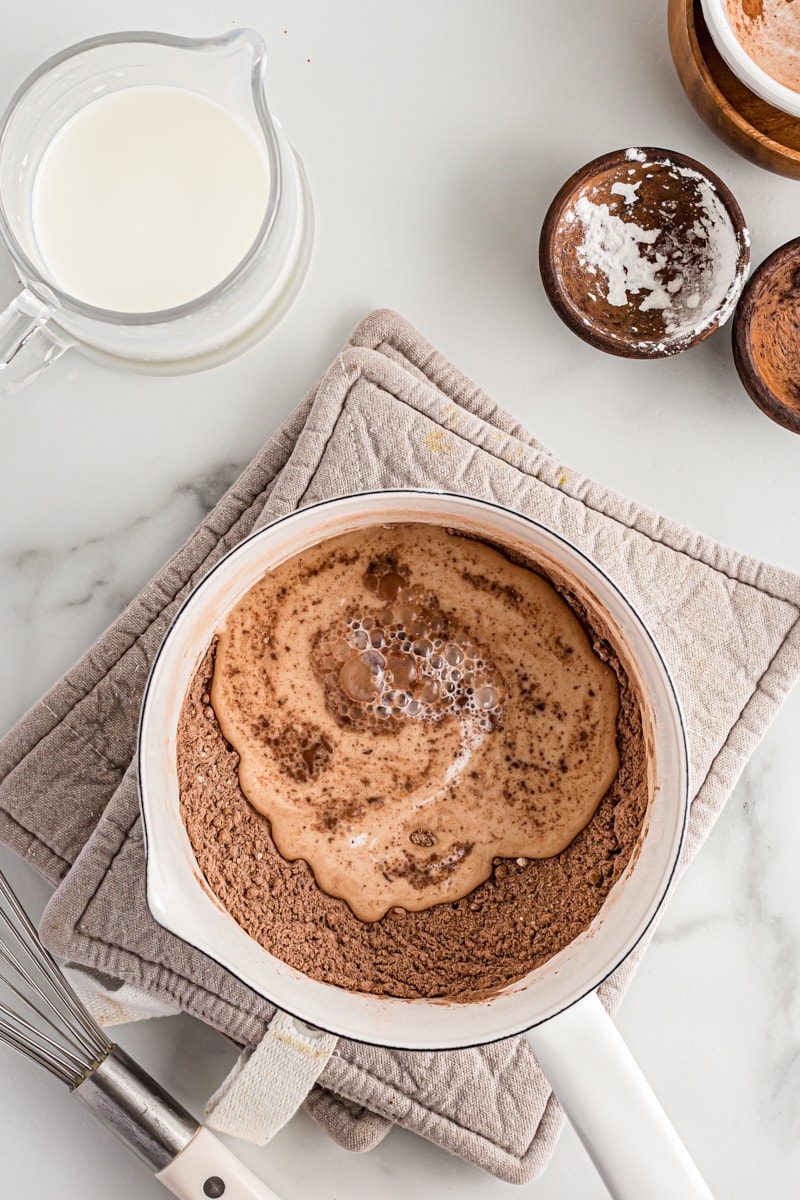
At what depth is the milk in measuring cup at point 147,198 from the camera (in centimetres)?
Result: 76

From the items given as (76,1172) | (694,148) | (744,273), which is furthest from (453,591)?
(76,1172)

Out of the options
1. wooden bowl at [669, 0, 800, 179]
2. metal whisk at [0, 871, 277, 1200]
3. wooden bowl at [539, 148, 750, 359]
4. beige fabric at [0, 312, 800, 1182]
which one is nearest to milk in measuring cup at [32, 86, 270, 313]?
beige fabric at [0, 312, 800, 1182]

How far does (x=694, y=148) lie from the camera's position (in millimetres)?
840

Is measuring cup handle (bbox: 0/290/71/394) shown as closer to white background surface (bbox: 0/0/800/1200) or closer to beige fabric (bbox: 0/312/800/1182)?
white background surface (bbox: 0/0/800/1200)

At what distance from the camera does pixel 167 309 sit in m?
0.73

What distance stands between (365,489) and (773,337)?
0.39 metres

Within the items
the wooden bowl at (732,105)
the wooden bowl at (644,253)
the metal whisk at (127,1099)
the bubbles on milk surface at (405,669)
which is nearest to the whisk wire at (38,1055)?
the metal whisk at (127,1099)

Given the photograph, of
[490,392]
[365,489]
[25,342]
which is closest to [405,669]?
[365,489]

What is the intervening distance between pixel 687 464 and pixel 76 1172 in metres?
0.82

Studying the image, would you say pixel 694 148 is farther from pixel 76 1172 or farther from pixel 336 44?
pixel 76 1172

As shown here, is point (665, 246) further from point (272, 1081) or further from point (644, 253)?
point (272, 1081)

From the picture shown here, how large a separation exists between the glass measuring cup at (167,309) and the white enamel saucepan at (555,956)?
0.23 meters

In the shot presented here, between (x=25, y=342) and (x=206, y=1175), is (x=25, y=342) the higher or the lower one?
the higher one

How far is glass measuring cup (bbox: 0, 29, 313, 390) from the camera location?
2.34ft
